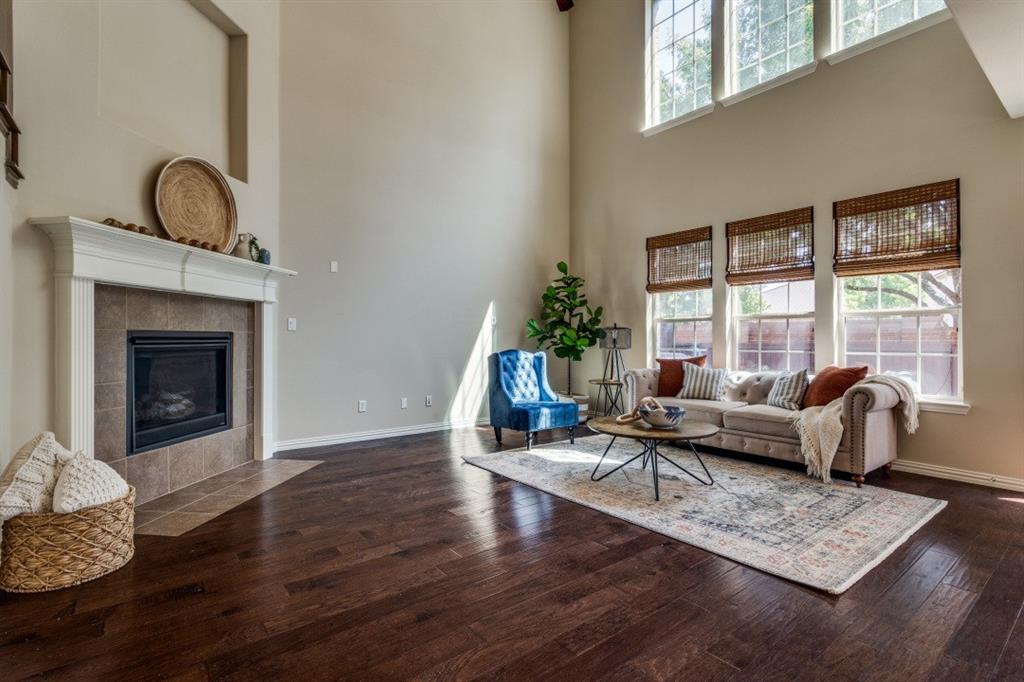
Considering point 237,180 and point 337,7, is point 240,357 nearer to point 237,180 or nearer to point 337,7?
point 237,180

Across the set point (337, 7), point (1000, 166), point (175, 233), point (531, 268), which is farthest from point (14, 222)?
point (1000, 166)

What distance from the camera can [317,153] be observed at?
498 cm

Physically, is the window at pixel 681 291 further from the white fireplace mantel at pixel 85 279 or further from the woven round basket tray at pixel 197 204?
the white fireplace mantel at pixel 85 279

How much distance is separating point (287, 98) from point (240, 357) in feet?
Answer: 8.07

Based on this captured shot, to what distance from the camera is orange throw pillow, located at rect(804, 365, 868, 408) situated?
4090 millimetres

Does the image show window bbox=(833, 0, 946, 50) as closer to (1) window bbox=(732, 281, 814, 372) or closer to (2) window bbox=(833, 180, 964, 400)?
(2) window bbox=(833, 180, 964, 400)

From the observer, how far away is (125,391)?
10.4 ft

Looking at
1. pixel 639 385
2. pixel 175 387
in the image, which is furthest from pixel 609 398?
pixel 175 387

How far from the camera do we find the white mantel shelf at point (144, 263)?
2719mm

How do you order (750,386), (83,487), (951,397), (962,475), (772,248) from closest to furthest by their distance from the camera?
(83,487) → (962,475) → (951,397) → (750,386) → (772,248)

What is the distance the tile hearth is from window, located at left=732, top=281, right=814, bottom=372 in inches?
173

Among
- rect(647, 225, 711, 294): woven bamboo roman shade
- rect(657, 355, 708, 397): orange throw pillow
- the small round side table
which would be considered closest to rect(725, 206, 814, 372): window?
rect(647, 225, 711, 294): woven bamboo roman shade

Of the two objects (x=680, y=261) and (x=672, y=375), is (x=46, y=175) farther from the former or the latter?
(x=680, y=261)

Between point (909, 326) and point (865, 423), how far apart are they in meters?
1.25
